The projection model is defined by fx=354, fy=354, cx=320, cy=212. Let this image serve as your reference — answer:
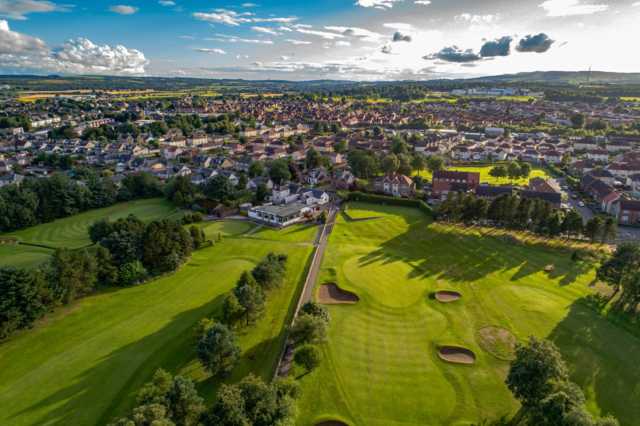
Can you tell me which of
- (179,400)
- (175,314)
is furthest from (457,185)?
(179,400)

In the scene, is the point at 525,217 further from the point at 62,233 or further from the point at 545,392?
the point at 62,233

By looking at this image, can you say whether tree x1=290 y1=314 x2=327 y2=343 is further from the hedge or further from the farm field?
the hedge

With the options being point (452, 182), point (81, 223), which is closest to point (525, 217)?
point (452, 182)

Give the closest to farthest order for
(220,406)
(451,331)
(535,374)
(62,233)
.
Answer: (220,406) → (535,374) → (451,331) → (62,233)

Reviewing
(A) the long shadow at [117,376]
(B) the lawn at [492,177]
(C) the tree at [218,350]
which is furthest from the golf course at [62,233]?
(B) the lawn at [492,177]

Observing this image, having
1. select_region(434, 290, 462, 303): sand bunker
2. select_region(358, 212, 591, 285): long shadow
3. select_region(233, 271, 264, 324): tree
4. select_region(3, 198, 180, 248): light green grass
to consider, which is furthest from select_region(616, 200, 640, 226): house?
select_region(3, 198, 180, 248): light green grass

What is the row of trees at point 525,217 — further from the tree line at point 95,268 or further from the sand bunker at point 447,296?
the tree line at point 95,268
